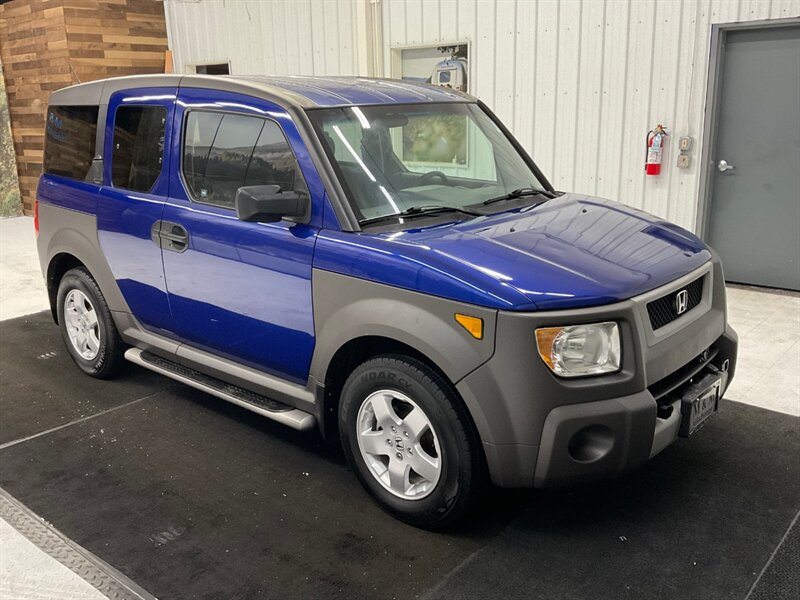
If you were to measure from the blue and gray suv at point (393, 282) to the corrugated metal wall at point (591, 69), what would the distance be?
3154mm

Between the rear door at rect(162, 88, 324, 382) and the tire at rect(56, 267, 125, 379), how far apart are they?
0.78m

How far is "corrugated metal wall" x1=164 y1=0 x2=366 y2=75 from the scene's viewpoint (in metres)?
8.83

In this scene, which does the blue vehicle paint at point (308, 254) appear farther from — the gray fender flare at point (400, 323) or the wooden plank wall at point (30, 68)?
the wooden plank wall at point (30, 68)

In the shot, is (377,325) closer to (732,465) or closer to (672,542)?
(672,542)

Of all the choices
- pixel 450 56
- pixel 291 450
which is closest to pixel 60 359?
pixel 291 450

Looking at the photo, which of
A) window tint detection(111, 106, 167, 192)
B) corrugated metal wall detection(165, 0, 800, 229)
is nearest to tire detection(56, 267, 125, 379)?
window tint detection(111, 106, 167, 192)

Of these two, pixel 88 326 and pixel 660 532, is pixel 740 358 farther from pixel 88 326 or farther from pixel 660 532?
pixel 88 326

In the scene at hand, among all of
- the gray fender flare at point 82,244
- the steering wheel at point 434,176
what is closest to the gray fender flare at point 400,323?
the steering wheel at point 434,176

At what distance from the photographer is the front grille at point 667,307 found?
288 cm

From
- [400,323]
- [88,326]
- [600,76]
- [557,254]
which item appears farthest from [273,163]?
[600,76]

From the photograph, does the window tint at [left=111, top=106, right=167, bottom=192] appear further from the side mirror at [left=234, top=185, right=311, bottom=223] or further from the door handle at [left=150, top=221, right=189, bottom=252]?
the side mirror at [left=234, top=185, right=311, bottom=223]

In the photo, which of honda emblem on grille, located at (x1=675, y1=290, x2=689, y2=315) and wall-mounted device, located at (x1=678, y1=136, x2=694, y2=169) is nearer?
honda emblem on grille, located at (x1=675, y1=290, x2=689, y2=315)

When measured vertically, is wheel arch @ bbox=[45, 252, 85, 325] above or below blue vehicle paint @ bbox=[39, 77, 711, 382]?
below

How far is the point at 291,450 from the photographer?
12.5 ft
